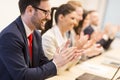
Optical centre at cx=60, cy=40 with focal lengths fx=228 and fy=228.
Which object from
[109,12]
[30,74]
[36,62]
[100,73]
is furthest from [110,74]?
[109,12]

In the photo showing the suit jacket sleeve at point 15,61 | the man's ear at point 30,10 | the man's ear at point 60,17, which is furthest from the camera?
the man's ear at point 60,17

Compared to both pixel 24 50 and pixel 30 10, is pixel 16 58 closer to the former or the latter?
pixel 24 50

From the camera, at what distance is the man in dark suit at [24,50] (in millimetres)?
1225

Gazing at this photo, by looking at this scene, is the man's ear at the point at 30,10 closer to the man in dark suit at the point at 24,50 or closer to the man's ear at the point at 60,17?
the man in dark suit at the point at 24,50

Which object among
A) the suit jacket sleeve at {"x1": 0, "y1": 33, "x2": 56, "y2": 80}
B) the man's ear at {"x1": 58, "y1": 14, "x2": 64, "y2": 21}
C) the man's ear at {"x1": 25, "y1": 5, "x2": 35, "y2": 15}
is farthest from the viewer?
the man's ear at {"x1": 58, "y1": 14, "x2": 64, "y2": 21}

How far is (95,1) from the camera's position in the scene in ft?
12.1

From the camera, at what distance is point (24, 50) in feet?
4.29

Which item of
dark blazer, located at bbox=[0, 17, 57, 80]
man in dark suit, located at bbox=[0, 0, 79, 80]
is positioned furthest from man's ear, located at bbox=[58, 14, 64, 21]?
dark blazer, located at bbox=[0, 17, 57, 80]

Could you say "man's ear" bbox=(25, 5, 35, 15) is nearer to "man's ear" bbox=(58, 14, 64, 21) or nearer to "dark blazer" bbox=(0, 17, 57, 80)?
"dark blazer" bbox=(0, 17, 57, 80)

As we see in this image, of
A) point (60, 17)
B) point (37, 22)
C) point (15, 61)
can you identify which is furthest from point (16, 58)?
point (60, 17)

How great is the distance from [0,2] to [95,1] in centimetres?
198

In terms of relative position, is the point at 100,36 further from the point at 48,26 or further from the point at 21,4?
the point at 21,4

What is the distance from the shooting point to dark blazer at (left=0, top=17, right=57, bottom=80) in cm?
122

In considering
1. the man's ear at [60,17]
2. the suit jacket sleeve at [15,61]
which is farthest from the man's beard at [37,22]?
the man's ear at [60,17]
